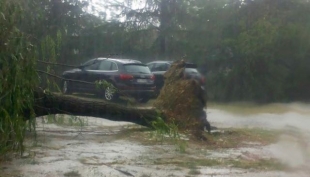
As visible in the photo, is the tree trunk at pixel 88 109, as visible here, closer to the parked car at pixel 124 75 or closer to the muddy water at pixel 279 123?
the muddy water at pixel 279 123

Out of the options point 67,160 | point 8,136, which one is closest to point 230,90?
point 67,160

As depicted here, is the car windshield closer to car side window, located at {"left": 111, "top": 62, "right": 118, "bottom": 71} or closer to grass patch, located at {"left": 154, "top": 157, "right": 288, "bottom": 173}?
car side window, located at {"left": 111, "top": 62, "right": 118, "bottom": 71}

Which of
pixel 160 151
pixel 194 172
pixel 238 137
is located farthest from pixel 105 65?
pixel 194 172

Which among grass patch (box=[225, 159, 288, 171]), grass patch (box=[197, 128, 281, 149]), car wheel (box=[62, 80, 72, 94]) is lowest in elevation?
grass patch (box=[225, 159, 288, 171])

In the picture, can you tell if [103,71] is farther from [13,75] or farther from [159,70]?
[13,75]

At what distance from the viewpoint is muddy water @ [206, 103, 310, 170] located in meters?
9.72

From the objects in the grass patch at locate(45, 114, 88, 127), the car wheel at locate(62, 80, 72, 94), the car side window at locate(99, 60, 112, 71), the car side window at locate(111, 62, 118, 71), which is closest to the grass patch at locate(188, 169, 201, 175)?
the grass patch at locate(45, 114, 88, 127)

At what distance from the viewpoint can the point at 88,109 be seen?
35.8 ft

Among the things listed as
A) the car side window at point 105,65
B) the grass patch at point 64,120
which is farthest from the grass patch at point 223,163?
the car side window at point 105,65

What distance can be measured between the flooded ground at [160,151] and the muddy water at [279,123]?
16 millimetres

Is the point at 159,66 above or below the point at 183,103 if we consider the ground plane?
above

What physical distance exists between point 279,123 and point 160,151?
320 centimetres

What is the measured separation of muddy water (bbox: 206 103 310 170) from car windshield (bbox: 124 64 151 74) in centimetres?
347

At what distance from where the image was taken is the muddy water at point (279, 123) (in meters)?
9.72
